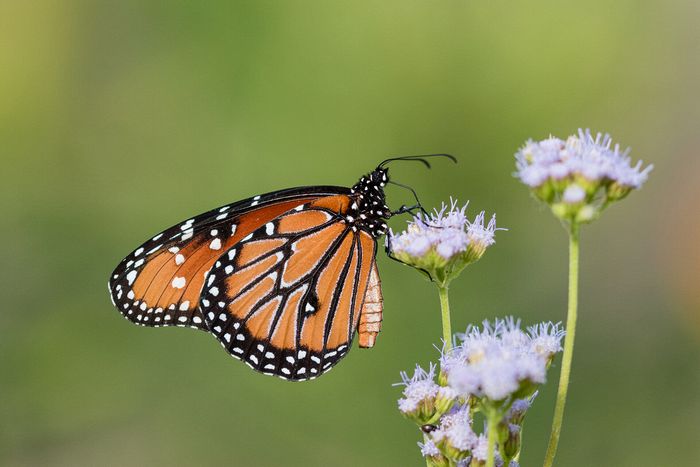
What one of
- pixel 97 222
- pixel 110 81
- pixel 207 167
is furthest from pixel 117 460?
pixel 110 81

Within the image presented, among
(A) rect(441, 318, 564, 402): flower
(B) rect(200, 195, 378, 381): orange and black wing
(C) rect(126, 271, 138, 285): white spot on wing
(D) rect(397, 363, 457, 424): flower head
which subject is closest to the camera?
(A) rect(441, 318, 564, 402): flower

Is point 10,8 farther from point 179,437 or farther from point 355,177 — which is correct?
point 179,437

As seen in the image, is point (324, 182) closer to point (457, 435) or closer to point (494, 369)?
point (457, 435)

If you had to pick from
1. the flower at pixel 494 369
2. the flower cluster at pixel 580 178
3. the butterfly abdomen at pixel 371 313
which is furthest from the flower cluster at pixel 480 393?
the butterfly abdomen at pixel 371 313

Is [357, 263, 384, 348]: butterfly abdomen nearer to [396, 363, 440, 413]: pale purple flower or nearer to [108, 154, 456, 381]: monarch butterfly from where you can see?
[108, 154, 456, 381]: monarch butterfly

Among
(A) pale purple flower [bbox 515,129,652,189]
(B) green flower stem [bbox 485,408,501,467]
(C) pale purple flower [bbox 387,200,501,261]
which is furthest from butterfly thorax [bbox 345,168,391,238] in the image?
(B) green flower stem [bbox 485,408,501,467]

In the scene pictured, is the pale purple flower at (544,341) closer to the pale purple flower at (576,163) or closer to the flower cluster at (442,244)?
the flower cluster at (442,244)

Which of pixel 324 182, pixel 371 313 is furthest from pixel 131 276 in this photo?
pixel 324 182
